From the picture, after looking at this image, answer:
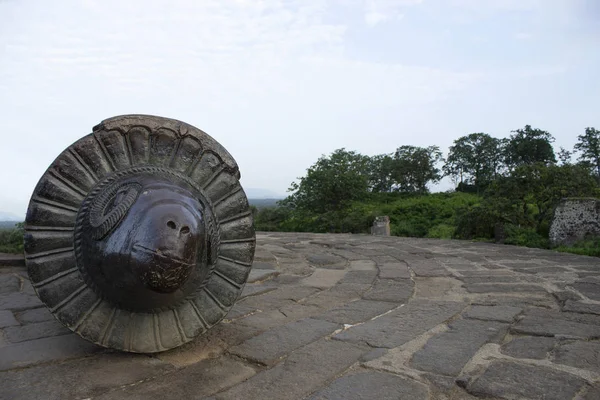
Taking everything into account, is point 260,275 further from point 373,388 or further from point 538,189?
point 538,189

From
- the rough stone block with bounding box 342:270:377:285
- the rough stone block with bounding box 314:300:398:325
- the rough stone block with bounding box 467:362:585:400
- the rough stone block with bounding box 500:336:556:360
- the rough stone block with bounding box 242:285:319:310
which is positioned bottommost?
the rough stone block with bounding box 467:362:585:400

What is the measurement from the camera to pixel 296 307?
318cm

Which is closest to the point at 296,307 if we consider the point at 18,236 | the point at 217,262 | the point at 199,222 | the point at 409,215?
the point at 217,262

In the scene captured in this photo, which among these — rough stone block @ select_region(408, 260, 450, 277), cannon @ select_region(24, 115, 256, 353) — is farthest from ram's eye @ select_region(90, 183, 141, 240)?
rough stone block @ select_region(408, 260, 450, 277)

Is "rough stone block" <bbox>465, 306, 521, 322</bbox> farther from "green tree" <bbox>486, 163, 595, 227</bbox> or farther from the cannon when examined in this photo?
"green tree" <bbox>486, 163, 595, 227</bbox>

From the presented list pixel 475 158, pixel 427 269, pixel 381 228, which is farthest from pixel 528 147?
pixel 427 269

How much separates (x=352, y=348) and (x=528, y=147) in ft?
113

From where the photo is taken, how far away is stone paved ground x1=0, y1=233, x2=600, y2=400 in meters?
1.81

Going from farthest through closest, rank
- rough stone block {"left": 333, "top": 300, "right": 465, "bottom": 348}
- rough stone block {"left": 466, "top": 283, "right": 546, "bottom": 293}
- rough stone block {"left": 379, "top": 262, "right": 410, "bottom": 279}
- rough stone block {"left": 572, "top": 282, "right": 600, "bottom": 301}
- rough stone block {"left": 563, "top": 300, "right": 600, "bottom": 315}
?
1. rough stone block {"left": 379, "top": 262, "right": 410, "bottom": 279}
2. rough stone block {"left": 466, "top": 283, "right": 546, "bottom": 293}
3. rough stone block {"left": 572, "top": 282, "right": 600, "bottom": 301}
4. rough stone block {"left": 563, "top": 300, "right": 600, "bottom": 315}
5. rough stone block {"left": 333, "top": 300, "right": 465, "bottom": 348}

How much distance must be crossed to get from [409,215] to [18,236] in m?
18.1

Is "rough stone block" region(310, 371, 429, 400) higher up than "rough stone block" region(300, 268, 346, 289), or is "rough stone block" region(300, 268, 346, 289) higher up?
"rough stone block" region(300, 268, 346, 289)

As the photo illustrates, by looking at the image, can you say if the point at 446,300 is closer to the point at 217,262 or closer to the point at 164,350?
the point at 217,262

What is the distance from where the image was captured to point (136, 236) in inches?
68.1

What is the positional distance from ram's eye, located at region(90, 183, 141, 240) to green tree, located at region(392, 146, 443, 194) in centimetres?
3265
